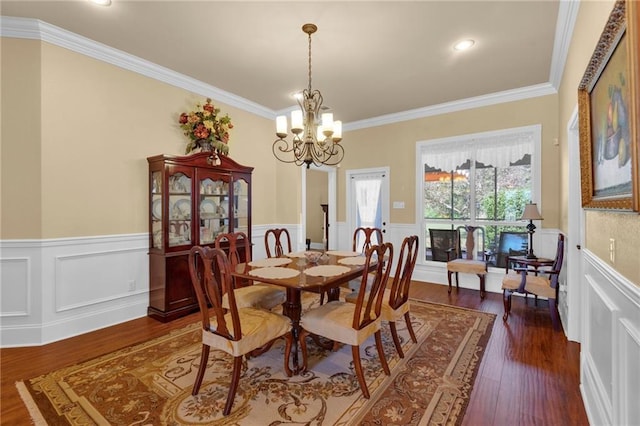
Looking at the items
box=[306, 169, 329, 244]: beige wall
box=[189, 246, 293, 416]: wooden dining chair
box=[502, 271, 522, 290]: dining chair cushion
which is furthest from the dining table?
box=[306, 169, 329, 244]: beige wall

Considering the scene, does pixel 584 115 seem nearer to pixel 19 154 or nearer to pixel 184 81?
pixel 184 81

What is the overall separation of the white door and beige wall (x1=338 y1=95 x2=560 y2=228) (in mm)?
127

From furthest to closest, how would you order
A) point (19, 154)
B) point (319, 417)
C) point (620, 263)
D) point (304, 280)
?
1. point (19, 154)
2. point (304, 280)
3. point (319, 417)
4. point (620, 263)

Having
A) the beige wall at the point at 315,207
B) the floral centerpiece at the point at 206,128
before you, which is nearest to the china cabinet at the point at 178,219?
the floral centerpiece at the point at 206,128

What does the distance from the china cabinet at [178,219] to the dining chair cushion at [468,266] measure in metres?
3.33

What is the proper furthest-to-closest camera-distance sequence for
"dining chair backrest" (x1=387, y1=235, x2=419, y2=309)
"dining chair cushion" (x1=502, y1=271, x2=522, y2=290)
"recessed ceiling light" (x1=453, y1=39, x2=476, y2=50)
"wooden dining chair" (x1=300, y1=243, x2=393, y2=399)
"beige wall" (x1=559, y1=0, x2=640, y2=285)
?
"dining chair cushion" (x1=502, y1=271, x2=522, y2=290), "recessed ceiling light" (x1=453, y1=39, x2=476, y2=50), "dining chair backrest" (x1=387, y1=235, x2=419, y2=309), "wooden dining chair" (x1=300, y1=243, x2=393, y2=399), "beige wall" (x1=559, y1=0, x2=640, y2=285)

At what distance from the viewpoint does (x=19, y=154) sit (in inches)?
109

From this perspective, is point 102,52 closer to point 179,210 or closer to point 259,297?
point 179,210

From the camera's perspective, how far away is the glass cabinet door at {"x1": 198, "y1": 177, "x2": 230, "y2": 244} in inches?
151

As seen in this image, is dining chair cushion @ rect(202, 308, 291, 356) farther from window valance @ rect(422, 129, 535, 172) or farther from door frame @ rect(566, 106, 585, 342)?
window valance @ rect(422, 129, 535, 172)

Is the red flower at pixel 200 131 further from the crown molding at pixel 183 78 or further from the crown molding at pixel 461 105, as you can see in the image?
the crown molding at pixel 461 105

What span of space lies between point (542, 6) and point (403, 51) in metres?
1.17

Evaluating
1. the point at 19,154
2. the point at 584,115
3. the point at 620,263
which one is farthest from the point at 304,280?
the point at 19,154

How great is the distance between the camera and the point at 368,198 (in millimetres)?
5734
